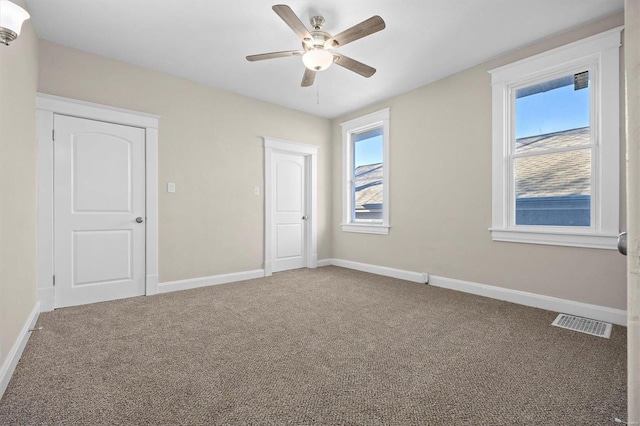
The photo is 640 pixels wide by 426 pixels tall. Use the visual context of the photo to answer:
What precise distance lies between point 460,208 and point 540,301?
1.26m

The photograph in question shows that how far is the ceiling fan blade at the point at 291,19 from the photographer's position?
7.01 feet

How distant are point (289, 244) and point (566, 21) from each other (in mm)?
4242

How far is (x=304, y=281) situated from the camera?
14.2 feet

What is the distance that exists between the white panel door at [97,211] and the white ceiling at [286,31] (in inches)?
35.6

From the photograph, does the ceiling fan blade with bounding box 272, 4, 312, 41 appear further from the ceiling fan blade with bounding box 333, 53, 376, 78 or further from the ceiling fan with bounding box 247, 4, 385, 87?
the ceiling fan blade with bounding box 333, 53, 376, 78

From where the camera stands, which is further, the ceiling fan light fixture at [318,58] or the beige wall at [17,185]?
the ceiling fan light fixture at [318,58]

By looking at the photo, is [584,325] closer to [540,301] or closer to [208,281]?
[540,301]

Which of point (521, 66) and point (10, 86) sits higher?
point (521, 66)

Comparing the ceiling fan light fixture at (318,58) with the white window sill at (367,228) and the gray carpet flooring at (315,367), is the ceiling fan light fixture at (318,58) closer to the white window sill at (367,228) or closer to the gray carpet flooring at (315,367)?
the gray carpet flooring at (315,367)

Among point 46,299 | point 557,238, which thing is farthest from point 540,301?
point 46,299

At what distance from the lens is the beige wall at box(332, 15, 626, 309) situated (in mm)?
2875

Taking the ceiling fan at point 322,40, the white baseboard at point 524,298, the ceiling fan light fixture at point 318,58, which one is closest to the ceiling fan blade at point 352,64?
the ceiling fan at point 322,40

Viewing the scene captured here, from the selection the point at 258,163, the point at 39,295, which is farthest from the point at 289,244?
the point at 39,295

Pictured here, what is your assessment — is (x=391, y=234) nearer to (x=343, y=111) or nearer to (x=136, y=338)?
(x=343, y=111)
